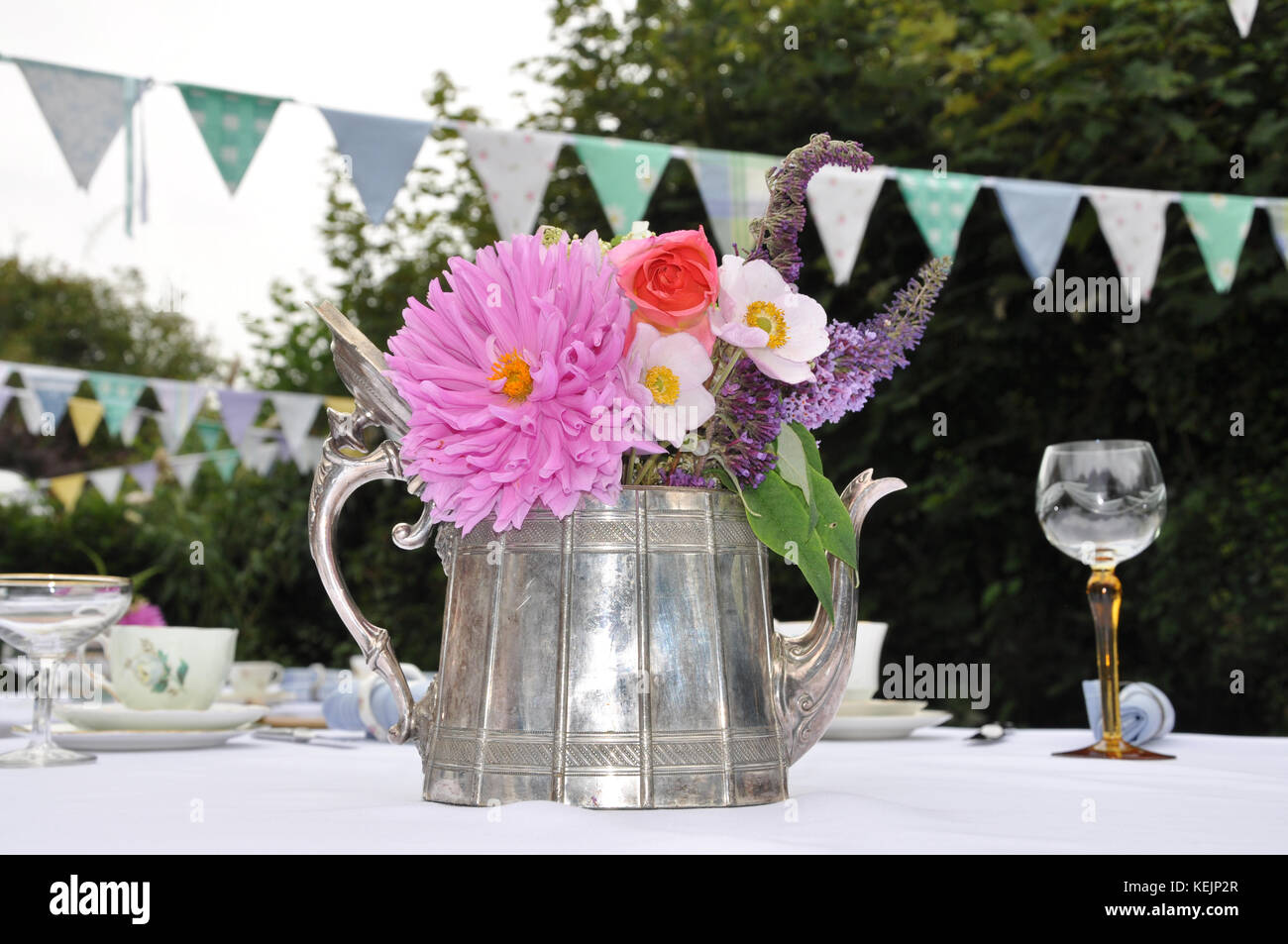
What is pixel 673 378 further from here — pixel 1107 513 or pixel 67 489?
pixel 67 489

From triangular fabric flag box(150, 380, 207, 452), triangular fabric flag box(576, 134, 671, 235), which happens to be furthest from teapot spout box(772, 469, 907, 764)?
triangular fabric flag box(150, 380, 207, 452)

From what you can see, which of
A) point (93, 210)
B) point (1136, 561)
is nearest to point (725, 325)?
point (1136, 561)

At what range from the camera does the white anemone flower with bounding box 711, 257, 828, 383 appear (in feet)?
2.31

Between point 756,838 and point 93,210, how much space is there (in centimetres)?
1605

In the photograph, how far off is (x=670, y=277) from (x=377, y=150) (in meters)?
2.62

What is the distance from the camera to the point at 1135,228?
3.41 meters

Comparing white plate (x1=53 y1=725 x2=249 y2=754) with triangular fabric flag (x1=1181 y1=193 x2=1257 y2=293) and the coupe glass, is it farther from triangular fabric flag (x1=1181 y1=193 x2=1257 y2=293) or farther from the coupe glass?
triangular fabric flag (x1=1181 y1=193 x2=1257 y2=293)

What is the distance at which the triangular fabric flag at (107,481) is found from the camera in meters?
8.12

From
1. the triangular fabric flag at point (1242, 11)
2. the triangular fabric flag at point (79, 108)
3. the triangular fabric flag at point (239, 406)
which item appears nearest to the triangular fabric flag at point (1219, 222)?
the triangular fabric flag at point (1242, 11)

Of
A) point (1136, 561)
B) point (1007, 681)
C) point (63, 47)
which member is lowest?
point (1007, 681)

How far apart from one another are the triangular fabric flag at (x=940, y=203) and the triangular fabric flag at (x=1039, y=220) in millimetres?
115

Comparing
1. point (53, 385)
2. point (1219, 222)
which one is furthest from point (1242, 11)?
point (53, 385)

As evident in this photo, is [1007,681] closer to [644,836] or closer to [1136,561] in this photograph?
[1136,561]

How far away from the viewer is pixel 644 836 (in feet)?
1.91
